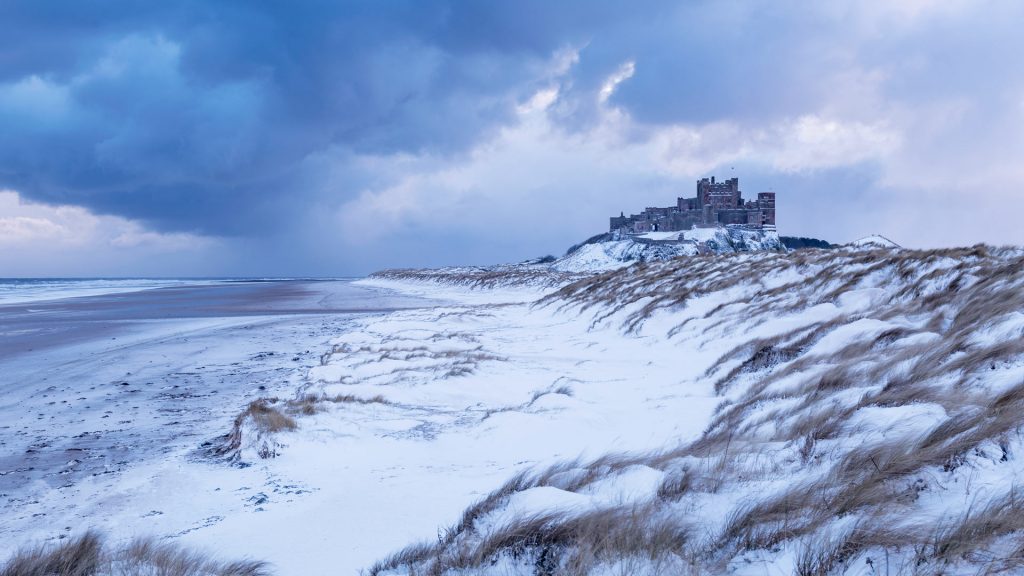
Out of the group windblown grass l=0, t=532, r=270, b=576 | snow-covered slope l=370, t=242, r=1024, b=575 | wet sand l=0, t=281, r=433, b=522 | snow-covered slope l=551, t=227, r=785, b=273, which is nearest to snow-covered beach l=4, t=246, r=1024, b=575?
snow-covered slope l=370, t=242, r=1024, b=575

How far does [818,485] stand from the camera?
296 cm

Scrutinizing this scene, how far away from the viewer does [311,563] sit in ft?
11.6

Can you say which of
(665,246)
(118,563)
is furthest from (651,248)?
(118,563)

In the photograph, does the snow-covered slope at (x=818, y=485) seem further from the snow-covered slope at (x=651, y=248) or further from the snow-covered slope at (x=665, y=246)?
the snow-covered slope at (x=665, y=246)

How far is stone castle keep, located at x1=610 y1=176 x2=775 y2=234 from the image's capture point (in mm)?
103250

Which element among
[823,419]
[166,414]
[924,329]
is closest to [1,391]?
[166,414]

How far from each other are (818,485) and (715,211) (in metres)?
110

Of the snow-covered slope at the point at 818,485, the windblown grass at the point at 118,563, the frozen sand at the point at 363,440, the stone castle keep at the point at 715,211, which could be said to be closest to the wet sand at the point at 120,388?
the frozen sand at the point at 363,440

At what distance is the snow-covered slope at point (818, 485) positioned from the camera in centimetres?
235

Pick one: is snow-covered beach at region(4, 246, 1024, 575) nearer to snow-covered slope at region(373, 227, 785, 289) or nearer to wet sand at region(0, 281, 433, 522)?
wet sand at region(0, 281, 433, 522)

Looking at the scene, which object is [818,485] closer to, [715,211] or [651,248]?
[651,248]

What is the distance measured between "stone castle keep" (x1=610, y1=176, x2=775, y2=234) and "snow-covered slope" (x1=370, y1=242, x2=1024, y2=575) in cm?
9811

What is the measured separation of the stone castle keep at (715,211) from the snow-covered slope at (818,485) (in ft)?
322

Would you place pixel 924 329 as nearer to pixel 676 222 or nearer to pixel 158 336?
pixel 158 336
